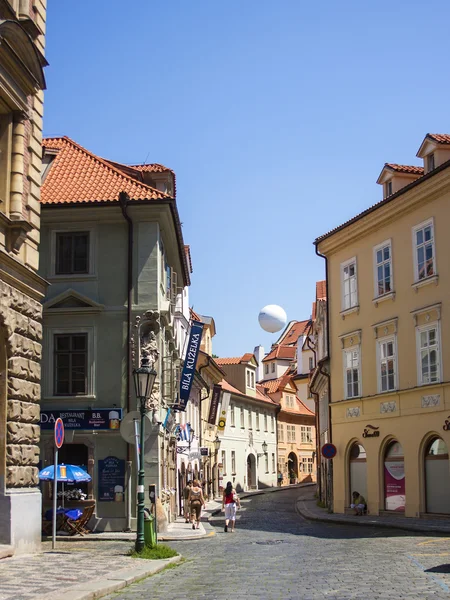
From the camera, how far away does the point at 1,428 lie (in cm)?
1694

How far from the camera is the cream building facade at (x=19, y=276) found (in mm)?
16938

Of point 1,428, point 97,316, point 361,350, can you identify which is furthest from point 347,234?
point 1,428

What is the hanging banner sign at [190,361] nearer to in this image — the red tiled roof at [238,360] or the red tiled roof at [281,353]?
the red tiled roof at [238,360]

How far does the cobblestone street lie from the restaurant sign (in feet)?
15.2

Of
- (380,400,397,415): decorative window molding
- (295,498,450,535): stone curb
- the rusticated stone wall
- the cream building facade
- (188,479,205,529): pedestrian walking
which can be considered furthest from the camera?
(380,400,397,415): decorative window molding

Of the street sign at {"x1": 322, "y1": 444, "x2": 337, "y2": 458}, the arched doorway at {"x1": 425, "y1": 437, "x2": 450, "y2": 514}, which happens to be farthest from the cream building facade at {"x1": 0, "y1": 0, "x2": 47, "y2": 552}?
the street sign at {"x1": 322, "y1": 444, "x2": 337, "y2": 458}

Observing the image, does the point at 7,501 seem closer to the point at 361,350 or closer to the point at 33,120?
the point at 33,120

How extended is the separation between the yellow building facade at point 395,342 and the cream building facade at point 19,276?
15.1m

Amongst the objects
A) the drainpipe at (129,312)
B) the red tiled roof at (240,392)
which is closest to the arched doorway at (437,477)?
the drainpipe at (129,312)

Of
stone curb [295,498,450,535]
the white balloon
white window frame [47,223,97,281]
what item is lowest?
stone curb [295,498,450,535]

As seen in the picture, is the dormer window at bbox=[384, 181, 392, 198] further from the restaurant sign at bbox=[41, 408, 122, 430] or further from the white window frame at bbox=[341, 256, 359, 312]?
the restaurant sign at bbox=[41, 408, 122, 430]

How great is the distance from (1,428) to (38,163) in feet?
19.1

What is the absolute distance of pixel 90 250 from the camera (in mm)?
27422

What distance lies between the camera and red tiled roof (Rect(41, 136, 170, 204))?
27391 mm
